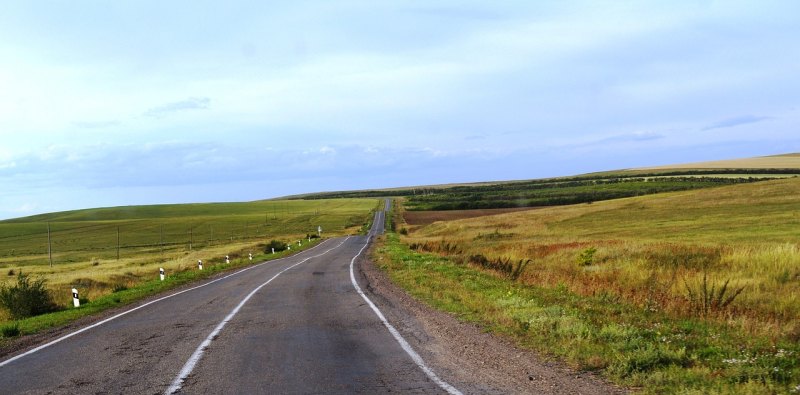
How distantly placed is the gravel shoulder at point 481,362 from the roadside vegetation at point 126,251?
937cm

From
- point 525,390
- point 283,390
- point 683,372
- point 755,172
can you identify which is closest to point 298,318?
point 283,390

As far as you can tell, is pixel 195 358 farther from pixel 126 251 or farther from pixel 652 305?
pixel 126 251

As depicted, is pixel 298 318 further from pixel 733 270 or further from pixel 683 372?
pixel 733 270

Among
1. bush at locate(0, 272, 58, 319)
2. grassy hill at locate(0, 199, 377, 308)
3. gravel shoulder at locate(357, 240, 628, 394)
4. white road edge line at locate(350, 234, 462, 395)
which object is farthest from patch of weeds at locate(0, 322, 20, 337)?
grassy hill at locate(0, 199, 377, 308)

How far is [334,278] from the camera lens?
25.6m

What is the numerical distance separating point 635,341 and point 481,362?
93.8 inches

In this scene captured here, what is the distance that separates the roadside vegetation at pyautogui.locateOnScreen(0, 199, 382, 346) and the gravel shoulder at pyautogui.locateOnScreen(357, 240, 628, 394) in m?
9.37

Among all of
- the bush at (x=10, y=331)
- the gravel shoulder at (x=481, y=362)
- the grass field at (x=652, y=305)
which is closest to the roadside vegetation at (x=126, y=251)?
the bush at (x=10, y=331)

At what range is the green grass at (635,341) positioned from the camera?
7.18m

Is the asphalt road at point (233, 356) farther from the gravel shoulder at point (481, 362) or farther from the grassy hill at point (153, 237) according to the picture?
the grassy hill at point (153, 237)

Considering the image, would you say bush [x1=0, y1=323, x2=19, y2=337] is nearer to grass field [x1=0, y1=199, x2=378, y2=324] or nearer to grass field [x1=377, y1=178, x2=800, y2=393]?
grass field [x1=377, y1=178, x2=800, y2=393]

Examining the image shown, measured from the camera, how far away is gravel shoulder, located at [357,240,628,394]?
24.3ft

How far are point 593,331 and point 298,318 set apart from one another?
697 cm

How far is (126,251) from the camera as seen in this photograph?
82.1 metres
